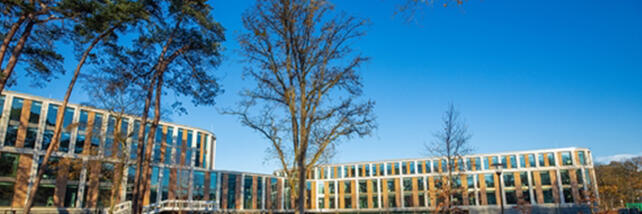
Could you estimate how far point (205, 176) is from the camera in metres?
55.3

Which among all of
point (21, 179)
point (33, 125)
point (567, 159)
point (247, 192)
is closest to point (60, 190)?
point (21, 179)

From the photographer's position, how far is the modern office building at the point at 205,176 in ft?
121

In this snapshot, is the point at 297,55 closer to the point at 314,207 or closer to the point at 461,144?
the point at 461,144

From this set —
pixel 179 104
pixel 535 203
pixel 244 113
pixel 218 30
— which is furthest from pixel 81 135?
pixel 535 203

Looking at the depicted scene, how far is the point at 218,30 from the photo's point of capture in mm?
18984

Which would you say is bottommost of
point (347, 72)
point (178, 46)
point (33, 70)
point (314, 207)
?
point (314, 207)

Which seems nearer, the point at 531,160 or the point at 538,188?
the point at 538,188

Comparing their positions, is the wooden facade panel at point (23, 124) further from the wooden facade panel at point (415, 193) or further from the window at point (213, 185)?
the wooden facade panel at point (415, 193)

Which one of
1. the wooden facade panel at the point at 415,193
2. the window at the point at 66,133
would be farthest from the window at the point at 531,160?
the window at the point at 66,133

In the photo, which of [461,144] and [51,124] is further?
[51,124]

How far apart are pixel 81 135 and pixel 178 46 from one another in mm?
30685

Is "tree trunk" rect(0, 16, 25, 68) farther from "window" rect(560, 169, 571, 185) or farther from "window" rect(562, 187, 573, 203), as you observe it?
"window" rect(560, 169, 571, 185)

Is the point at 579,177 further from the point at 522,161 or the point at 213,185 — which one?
the point at 213,185

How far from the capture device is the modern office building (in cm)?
3697
